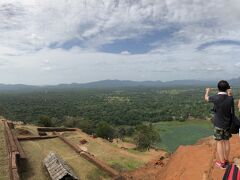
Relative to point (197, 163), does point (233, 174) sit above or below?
above

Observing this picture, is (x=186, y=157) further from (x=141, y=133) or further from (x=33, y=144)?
(x=141, y=133)

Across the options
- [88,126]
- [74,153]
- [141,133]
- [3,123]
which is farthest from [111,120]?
[74,153]

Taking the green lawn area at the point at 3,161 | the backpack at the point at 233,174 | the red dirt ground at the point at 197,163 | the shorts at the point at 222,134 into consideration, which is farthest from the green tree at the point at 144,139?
the backpack at the point at 233,174

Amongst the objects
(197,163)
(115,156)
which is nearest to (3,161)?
(115,156)

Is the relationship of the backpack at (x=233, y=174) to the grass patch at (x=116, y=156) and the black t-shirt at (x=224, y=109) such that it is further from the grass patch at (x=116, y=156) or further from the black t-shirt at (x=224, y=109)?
the grass patch at (x=116, y=156)

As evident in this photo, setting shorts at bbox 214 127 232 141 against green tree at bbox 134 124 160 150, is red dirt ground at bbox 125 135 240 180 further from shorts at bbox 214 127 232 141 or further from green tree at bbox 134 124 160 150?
green tree at bbox 134 124 160 150

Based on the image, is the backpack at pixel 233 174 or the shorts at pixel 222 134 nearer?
the backpack at pixel 233 174

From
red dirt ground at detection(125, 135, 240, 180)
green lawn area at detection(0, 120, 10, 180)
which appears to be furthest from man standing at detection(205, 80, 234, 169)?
green lawn area at detection(0, 120, 10, 180)

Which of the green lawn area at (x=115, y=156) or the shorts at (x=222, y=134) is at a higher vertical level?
the shorts at (x=222, y=134)

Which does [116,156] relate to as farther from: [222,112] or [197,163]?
[222,112]
